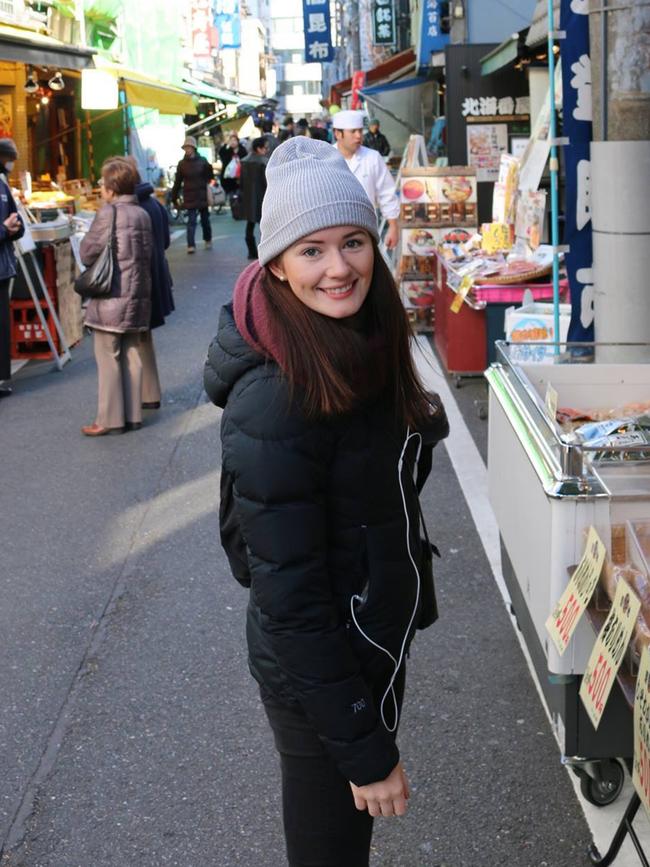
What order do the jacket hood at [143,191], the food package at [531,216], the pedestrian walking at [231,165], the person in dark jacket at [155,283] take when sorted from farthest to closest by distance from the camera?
the pedestrian walking at [231,165]
the food package at [531,216]
the person in dark jacket at [155,283]
the jacket hood at [143,191]

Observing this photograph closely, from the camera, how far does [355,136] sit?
10758 mm

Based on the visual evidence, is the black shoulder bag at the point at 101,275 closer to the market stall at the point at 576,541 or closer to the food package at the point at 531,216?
the food package at the point at 531,216

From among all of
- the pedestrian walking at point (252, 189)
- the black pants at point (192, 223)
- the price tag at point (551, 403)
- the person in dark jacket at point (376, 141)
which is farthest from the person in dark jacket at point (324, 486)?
the person in dark jacket at point (376, 141)

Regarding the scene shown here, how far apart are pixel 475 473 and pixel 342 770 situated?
5.18 m

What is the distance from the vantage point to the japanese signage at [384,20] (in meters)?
33.2

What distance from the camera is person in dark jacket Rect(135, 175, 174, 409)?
8.31 metres

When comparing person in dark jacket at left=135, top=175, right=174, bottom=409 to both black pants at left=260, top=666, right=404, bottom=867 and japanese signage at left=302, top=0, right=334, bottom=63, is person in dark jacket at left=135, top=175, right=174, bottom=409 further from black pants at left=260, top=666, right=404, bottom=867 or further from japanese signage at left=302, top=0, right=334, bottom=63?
japanese signage at left=302, top=0, right=334, bottom=63

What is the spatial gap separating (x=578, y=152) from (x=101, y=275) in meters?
3.71

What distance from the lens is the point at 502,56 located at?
43.3ft

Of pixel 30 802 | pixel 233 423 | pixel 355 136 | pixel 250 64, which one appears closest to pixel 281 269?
pixel 233 423

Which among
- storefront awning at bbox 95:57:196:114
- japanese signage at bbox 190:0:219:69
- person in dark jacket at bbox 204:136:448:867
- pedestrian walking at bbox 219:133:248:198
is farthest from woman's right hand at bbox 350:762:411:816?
japanese signage at bbox 190:0:219:69

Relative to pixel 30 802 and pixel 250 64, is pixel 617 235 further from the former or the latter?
pixel 250 64

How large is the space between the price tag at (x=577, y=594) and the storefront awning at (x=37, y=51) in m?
13.8

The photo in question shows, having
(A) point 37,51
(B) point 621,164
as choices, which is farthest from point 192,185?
(B) point 621,164
